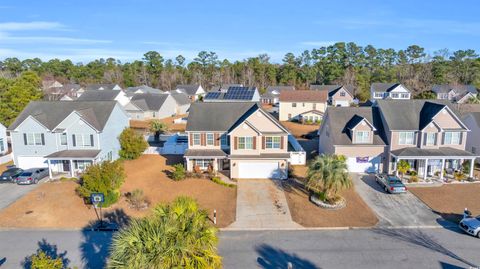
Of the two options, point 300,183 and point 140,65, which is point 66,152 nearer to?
point 300,183

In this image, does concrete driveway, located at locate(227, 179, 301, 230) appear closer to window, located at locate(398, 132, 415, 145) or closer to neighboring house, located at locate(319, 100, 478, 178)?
neighboring house, located at locate(319, 100, 478, 178)

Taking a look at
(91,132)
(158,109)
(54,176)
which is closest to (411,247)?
(91,132)

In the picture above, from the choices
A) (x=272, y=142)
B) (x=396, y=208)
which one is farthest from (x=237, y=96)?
(x=396, y=208)

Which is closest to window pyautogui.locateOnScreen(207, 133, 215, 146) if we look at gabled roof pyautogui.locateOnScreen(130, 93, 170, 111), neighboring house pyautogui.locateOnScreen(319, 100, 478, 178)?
neighboring house pyautogui.locateOnScreen(319, 100, 478, 178)

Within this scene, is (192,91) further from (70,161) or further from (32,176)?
(32,176)

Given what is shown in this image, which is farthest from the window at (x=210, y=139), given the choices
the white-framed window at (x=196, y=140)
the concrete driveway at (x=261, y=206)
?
the concrete driveway at (x=261, y=206)
